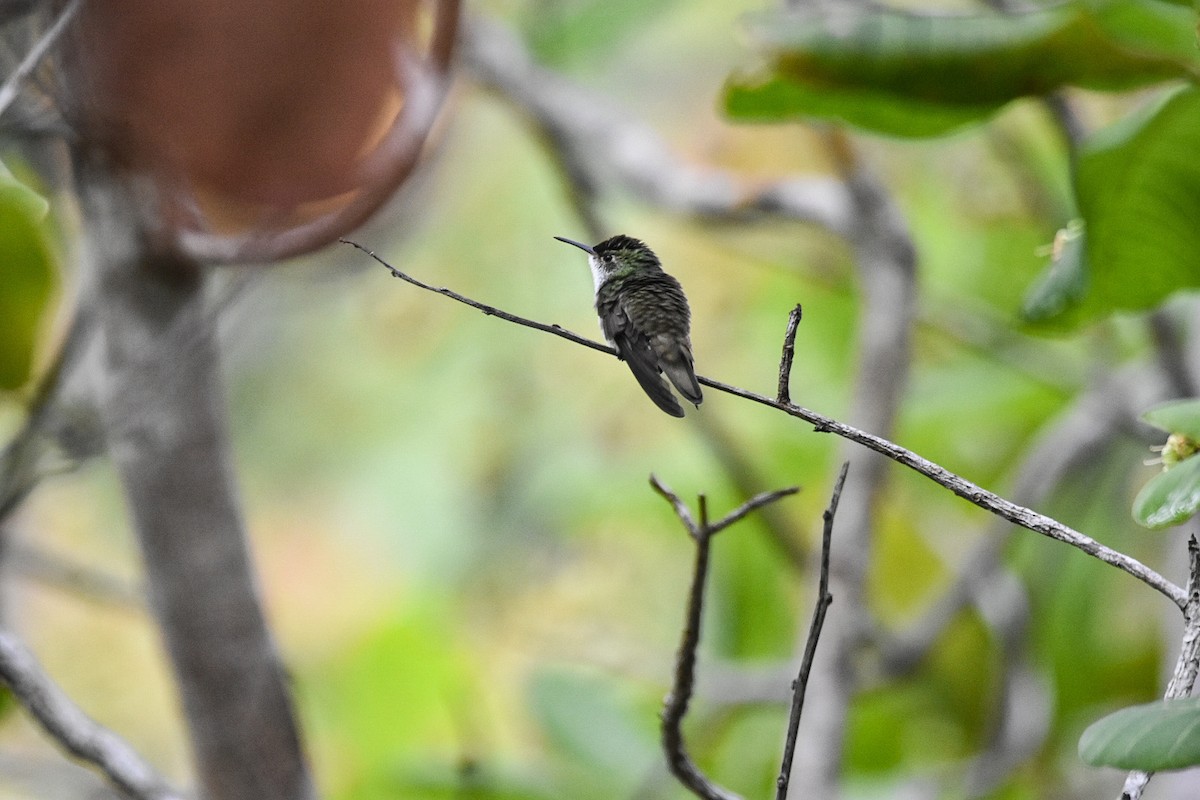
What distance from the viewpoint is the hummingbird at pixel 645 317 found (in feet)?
1.65

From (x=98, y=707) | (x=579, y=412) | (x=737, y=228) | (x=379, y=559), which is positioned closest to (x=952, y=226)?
(x=737, y=228)

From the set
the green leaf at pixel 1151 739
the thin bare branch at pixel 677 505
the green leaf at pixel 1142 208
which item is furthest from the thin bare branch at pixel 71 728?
the green leaf at pixel 1142 208

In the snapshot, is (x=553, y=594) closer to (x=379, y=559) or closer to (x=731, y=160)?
(x=379, y=559)

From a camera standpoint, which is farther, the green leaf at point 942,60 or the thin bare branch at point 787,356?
the green leaf at point 942,60

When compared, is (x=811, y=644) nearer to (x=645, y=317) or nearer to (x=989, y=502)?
(x=989, y=502)

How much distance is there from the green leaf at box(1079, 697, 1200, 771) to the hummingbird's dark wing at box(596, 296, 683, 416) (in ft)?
0.62

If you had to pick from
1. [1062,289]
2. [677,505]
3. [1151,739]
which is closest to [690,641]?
[677,505]

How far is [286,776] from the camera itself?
0.78m

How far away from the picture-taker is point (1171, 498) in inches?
16.6

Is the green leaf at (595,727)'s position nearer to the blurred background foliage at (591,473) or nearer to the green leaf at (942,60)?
the blurred background foliage at (591,473)

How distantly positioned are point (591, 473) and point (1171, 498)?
1495 millimetres

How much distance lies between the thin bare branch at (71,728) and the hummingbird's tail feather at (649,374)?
341 millimetres

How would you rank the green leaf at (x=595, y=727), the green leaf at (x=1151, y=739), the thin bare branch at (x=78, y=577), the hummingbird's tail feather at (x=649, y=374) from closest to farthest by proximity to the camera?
the green leaf at (x=1151, y=739)
the hummingbird's tail feather at (x=649, y=374)
the thin bare branch at (x=78, y=577)
the green leaf at (x=595, y=727)

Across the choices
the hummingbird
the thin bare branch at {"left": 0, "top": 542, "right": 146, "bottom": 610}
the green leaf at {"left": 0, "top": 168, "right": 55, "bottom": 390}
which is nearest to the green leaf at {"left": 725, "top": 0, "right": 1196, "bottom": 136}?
the hummingbird
